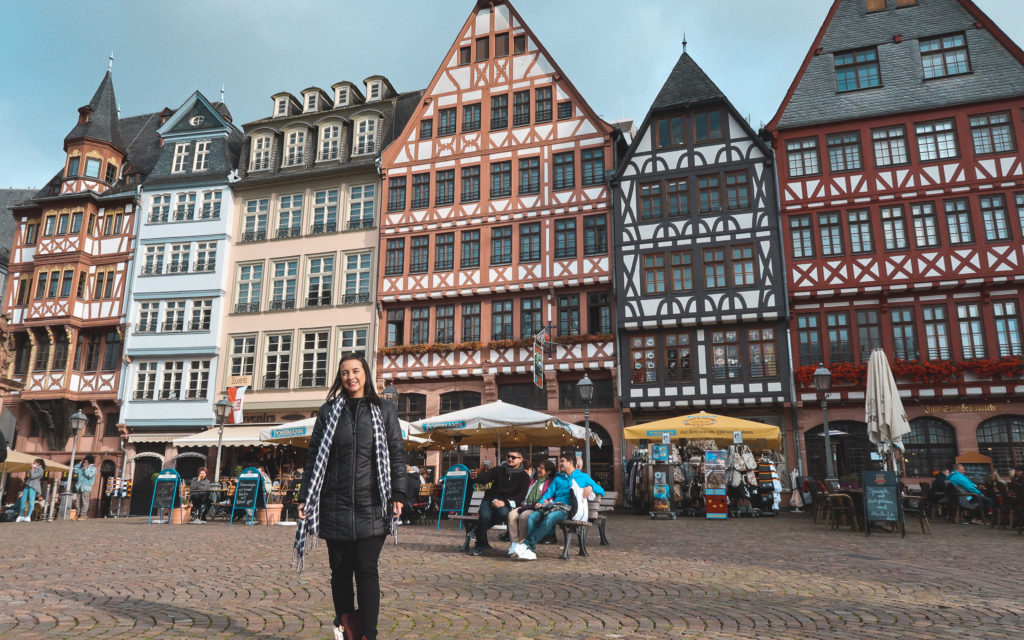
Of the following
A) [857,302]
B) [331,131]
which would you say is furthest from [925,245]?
[331,131]

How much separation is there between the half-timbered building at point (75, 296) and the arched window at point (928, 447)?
92.4ft

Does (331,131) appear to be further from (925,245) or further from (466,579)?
(466,579)

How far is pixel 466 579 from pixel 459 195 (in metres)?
22.2

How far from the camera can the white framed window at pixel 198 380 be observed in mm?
30208

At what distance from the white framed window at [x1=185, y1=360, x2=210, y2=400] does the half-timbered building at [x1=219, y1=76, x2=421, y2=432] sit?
2.29 ft

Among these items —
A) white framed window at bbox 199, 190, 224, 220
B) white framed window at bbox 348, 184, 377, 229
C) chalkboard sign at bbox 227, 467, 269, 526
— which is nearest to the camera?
chalkboard sign at bbox 227, 467, 269, 526

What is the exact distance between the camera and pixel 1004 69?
24.1 metres

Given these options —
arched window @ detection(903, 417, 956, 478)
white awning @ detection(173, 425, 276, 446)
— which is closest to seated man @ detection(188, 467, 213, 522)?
white awning @ detection(173, 425, 276, 446)

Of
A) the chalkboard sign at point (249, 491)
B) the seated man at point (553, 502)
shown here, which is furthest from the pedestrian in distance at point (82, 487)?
the seated man at point (553, 502)

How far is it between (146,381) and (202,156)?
9875 millimetres

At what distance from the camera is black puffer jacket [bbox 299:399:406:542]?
181 inches

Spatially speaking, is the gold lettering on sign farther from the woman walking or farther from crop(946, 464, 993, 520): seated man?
the woman walking

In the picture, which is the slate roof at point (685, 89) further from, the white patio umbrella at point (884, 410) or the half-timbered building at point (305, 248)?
the white patio umbrella at point (884, 410)

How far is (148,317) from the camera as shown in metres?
31.7
